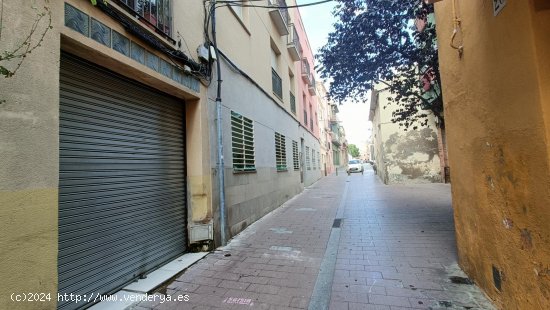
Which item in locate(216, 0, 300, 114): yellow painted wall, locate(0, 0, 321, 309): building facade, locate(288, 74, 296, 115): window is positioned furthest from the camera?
locate(288, 74, 296, 115): window

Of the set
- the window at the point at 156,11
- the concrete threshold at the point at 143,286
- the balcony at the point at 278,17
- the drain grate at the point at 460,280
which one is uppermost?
the balcony at the point at 278,17

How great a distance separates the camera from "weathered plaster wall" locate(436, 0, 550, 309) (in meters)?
2.14

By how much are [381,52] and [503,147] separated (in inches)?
238

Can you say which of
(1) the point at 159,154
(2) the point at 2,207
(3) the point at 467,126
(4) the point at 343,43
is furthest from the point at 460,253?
(4) the point at 343,43

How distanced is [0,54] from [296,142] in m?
11.9

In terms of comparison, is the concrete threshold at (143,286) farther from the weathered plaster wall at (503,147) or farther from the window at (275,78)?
the window at (275,78)

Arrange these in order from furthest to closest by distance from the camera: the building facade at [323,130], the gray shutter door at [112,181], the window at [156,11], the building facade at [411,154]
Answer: the building facade at [323,130] < the building facade at [411,154] < the window at [156,11] < the gray shutter door at [112,181]

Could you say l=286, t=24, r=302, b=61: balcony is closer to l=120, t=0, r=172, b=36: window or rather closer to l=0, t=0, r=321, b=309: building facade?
l=0, t=0, r=321, b=309: building facade

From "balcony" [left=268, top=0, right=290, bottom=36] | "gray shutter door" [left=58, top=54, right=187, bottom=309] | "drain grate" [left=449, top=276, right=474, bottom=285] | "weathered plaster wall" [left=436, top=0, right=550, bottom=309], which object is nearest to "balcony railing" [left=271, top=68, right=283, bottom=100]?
"balcony" [left=268, top=0, right=290, bottom=36]

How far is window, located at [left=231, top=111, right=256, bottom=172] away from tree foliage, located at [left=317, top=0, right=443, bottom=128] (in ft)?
11.1

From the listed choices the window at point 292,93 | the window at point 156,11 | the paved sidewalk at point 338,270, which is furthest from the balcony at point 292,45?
the window at point 156,11

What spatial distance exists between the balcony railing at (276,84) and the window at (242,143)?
10.9ft

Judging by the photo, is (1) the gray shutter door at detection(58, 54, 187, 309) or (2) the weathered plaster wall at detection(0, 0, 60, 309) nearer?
(2) the weathered plaster wall at detection(0, 0, 60, 309)

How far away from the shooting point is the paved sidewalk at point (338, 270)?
10.6ft
